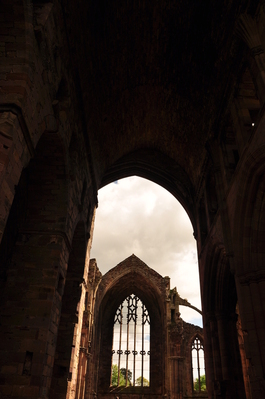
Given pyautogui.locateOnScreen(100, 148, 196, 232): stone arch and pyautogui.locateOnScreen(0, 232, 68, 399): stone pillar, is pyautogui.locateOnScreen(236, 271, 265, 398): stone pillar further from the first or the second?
pyautogui.locateOnScreen(100, 148, 196, 232): stone arch

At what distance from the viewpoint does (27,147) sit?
4.34 m

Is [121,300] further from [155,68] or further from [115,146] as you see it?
[155,68]

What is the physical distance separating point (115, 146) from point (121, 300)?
14918mm

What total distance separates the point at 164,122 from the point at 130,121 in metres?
1.30

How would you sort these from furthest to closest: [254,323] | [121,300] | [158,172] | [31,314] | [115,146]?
[121,300]
[158,172]
[115,146]
[254,323]
[31,314]

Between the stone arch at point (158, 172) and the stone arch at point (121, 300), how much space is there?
923 centimetres

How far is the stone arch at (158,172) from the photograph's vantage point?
12453 mm

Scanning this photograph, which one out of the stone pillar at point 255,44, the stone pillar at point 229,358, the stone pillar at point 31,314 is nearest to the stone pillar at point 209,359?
the stone pillar at point 229,358

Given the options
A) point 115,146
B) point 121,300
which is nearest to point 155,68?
point 115,146

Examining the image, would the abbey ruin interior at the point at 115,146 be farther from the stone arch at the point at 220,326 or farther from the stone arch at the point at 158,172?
the stone arch at the point at 158,172

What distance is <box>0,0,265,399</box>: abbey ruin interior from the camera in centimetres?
482

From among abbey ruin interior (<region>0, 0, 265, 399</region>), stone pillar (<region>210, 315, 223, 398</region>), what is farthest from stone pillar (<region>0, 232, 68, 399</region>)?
stone pillar (<region>210, 315, 223, 398</region>)

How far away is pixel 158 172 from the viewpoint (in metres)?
13.3

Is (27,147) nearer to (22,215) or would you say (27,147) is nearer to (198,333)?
(22,215)
